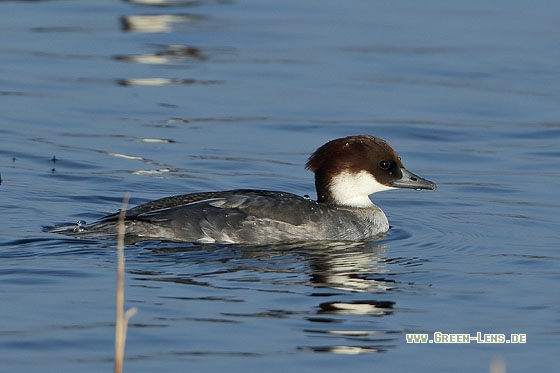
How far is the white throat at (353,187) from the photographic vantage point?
12953mm

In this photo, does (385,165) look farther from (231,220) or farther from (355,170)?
(231,220)

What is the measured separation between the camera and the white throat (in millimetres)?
12953

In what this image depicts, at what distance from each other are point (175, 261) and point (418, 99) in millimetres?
8950

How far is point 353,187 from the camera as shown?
1303 cm

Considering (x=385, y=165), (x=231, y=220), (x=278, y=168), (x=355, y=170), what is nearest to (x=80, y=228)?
(x=231, y=220)

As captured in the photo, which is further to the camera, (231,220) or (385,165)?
(385,165)

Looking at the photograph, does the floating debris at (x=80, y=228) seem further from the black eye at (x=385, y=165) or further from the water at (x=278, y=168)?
the black eye at (x=385, y=165)

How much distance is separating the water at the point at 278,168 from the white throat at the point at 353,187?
0.54 meters

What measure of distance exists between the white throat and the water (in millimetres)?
Answer: 537

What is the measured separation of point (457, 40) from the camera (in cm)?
2270

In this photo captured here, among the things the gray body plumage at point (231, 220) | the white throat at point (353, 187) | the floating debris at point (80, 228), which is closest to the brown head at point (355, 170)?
the white throat at point (353, 187)

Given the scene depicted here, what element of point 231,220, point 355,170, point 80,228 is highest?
point 355,170

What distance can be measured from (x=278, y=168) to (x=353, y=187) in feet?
9.39

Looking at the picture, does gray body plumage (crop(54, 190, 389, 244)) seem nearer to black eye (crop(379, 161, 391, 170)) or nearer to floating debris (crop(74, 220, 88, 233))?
floating debris (crop(74, 220, 88, 233))
